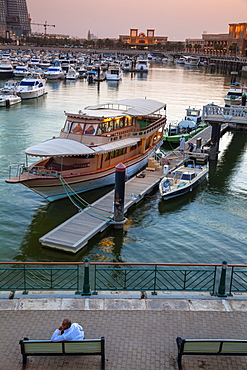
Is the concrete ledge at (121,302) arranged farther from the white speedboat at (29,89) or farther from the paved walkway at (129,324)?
the white speedboat at (29,89)

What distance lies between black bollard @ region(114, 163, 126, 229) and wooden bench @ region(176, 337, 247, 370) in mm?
13701

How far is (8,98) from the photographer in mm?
63625

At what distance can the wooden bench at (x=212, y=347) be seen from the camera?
9.69 meters

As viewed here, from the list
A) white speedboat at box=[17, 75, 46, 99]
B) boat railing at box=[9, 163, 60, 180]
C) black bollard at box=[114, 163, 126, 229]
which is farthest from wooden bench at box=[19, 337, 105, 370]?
white speedboat at box=[17, 75, 46, 99]

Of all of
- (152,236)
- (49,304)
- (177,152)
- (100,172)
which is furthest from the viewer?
Answer: (177,152)

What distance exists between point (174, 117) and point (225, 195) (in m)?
32.1

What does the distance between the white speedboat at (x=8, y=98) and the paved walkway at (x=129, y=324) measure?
177ft

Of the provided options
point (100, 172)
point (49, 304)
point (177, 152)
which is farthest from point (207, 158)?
point (49, 304)

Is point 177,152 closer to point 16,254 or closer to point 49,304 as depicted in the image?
point 16,254

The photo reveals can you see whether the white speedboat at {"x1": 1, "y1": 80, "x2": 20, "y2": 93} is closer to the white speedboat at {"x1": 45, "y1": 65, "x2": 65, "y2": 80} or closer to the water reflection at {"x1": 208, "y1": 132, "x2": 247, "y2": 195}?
the white speedboat at {"x1": 45, "y1": 65, "x2": 65, "y2": 80}

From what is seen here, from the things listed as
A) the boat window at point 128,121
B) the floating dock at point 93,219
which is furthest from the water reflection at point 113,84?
the floating dock at point 93,219

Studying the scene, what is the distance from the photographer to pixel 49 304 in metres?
12.3

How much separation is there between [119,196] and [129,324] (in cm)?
Answer: 1228

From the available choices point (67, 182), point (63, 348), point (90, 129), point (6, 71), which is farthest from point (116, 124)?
point (6, 71)
